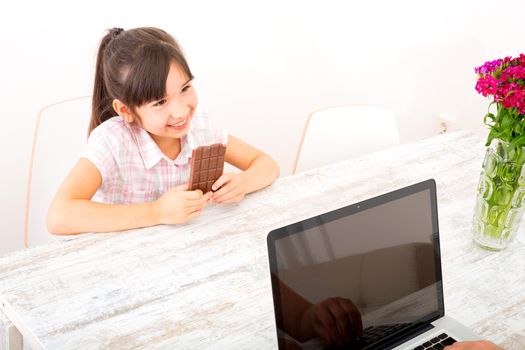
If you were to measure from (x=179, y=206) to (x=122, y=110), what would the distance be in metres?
0.36

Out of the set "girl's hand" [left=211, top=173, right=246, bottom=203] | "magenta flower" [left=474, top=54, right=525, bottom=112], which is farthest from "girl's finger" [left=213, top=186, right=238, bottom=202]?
"magenta flower" [left=474, top=54, right=525, bottom=112]

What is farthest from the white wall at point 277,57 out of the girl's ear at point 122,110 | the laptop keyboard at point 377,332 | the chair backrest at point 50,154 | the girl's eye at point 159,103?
the laptop keyboard at point 377,332

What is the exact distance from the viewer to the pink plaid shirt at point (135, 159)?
1.55 m

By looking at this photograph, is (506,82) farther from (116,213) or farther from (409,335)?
(116,213)

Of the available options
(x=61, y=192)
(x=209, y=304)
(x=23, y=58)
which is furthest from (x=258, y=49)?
(x=209, y=304)

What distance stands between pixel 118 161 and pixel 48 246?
0.35 metres

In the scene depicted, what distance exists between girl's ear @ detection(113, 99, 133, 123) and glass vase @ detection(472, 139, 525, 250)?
2.81ft

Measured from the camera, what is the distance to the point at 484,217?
1.31 m

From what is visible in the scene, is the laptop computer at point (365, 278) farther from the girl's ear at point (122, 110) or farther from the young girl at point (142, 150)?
the girl's ear at point (122, 110)

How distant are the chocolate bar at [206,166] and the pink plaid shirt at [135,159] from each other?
0.27 m

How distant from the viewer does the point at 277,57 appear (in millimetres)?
2715

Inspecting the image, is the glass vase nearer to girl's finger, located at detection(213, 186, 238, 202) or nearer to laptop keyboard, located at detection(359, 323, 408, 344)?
laptop keyboard, located at detection(359, 323, 408, 344)

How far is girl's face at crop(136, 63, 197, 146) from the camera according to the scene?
1480 millimetres

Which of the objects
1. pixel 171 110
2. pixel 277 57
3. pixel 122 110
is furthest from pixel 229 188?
pixel 277 57
